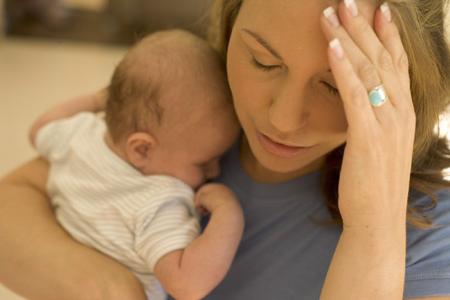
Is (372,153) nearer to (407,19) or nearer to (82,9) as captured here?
(407,19)

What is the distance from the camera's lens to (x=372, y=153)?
912mm

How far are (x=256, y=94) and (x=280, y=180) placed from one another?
25cm

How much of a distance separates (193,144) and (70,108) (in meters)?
0.41

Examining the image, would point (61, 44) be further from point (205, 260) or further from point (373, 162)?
point (373, 162)

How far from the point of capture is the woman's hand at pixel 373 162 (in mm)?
896

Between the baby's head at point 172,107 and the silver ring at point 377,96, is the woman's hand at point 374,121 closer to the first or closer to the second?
the silver ring at point 377,96

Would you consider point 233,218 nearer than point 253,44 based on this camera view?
No

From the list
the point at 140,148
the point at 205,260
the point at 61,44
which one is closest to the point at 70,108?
the point at 140,148

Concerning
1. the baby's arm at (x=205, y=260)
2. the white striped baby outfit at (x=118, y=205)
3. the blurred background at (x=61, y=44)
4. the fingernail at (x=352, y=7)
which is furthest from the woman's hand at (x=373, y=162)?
the blurred background at (x=61, y=44)

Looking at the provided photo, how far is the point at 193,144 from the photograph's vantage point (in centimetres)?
123

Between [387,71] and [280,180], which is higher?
[387,71]

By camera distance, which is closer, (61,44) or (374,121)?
(374,121)

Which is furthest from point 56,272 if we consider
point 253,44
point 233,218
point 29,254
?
point 253,44

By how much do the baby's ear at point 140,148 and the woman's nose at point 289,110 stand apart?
1.05 feet
